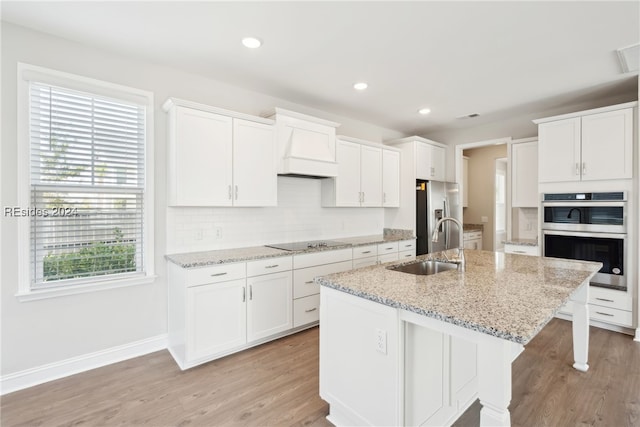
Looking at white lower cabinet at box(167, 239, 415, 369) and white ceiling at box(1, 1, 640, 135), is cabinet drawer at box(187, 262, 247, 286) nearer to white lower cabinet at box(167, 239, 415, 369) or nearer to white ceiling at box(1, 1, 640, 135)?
white lower cabinet at box(167, 239, 415, 369)

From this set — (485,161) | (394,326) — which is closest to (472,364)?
(394,326)

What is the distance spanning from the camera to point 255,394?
2236 mm

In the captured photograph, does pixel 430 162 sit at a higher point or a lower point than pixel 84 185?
higher

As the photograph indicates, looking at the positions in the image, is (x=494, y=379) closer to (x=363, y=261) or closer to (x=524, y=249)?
(x=363, y=261)

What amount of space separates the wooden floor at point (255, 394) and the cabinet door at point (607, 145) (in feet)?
5.81

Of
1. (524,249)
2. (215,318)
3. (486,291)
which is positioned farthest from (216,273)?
(524,249)

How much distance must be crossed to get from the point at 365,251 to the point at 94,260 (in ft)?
9.18

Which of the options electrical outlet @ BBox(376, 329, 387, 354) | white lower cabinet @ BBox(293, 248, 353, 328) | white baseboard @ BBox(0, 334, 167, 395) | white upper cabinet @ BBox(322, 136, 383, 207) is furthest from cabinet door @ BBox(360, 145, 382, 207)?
white baseboard @ BBox(0, 334, 167, 395)

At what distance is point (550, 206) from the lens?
3699mm

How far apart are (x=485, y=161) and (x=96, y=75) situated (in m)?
6.43

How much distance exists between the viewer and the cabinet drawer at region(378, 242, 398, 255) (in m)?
4.15

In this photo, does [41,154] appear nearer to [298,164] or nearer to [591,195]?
[298,164]

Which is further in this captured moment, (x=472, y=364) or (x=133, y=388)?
(x=133, y=388)

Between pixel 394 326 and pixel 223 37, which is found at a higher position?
pixel 223 37
